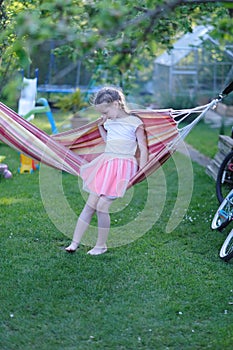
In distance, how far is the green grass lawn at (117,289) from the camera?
10.2 ft

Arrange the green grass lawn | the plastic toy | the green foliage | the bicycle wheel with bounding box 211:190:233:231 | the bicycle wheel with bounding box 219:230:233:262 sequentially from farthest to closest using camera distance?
the green foliage
the plastic toy
the bicycle wheel with bounding box 211:190:233:231
the bicycle wheel with bounding box 219:230:233:262
the green grass lawn

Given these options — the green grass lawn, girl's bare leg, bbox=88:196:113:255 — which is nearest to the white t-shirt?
girl's bare leg, bbox=88:196:113:255

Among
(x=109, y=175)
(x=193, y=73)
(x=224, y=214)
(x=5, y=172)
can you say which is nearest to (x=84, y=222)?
(x=109, y=175)

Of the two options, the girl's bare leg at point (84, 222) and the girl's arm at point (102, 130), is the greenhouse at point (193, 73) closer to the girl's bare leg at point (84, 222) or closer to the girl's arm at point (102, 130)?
the girl's arm at point (102, 130)

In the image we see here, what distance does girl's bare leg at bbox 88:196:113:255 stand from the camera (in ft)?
13.9

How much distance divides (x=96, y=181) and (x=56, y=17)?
1.81 metres

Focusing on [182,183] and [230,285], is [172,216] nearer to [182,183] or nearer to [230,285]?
[182,183]

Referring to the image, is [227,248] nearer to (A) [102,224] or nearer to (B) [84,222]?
(A) [102,224]

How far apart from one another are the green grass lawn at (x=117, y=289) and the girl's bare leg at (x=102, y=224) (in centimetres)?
8

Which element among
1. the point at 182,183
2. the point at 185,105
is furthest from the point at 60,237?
the point at 185,105

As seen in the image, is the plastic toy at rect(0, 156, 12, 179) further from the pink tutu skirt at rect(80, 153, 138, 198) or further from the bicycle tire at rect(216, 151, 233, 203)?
the pink tutu skirt at rect(80, 153, 138, 198)

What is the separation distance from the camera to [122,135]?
171 inches

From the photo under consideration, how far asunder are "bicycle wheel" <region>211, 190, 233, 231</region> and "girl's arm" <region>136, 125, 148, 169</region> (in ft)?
2.76

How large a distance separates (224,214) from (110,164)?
3.43ft
